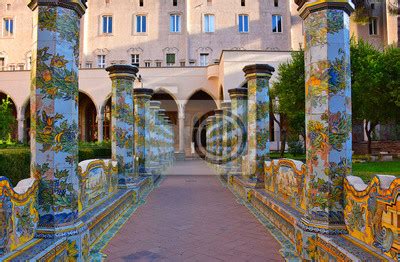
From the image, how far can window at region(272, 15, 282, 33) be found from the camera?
102 ft

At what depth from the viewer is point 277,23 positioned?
31312mm

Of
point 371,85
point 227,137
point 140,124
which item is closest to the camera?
point 140,124

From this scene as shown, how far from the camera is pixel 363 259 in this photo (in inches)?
119

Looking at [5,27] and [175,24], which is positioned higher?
[5,27]

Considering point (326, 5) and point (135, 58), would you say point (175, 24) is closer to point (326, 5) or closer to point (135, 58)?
point (135, 58)

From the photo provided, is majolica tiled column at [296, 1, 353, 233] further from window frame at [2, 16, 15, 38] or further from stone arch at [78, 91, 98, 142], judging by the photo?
window frame at [2, 16, 15, 38]

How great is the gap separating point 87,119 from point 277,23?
19705 mm

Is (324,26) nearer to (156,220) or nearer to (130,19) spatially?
(156,220)

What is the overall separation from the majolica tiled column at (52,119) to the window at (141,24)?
28493mm

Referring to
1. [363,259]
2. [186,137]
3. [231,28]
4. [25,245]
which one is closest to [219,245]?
[363,259]

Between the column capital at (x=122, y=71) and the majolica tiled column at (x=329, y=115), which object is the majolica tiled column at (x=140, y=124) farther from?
the majolica tiled column at (x=329, y=115)

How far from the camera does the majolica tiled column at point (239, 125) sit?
35.7 feet

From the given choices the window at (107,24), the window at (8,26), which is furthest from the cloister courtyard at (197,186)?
the window at (8,26)

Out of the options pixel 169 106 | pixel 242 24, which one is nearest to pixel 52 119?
pixel 169 106
